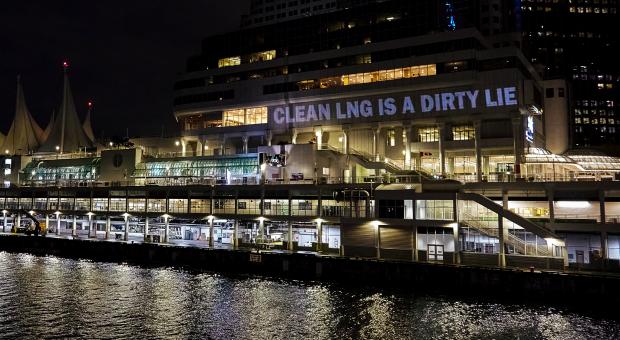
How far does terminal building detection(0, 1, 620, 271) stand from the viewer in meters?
58.7

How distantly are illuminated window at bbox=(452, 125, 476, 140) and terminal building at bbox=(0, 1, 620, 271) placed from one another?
21 centimetres

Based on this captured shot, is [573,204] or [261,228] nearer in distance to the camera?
[573,204]

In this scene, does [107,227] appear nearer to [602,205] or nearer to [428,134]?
[428,134]

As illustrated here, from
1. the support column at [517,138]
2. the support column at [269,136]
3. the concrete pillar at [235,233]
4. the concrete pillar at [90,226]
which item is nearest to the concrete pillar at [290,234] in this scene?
the concrete pillar at [235,233]

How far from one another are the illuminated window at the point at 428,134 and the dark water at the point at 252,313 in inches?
1442

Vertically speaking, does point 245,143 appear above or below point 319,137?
below

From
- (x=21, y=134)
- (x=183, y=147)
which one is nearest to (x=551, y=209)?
(x=183, y=147)

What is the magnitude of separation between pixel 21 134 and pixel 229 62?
2596 inches

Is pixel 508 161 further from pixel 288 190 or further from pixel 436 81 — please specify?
pixel 288 190

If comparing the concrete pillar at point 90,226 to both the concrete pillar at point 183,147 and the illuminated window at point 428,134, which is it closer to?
the concrete pillar at point 183,147

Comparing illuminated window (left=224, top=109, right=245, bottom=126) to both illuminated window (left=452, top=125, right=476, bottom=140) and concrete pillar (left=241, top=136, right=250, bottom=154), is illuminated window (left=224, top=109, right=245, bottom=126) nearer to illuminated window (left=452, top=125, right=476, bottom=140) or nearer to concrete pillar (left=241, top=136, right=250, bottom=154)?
concrete pillar (left=241, top=136, right=250, bottom=154)

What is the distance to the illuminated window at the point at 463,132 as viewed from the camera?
77500mm

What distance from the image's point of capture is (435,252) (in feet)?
191

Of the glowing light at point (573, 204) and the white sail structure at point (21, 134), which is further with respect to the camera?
the white sail structure at point (21, 134)
